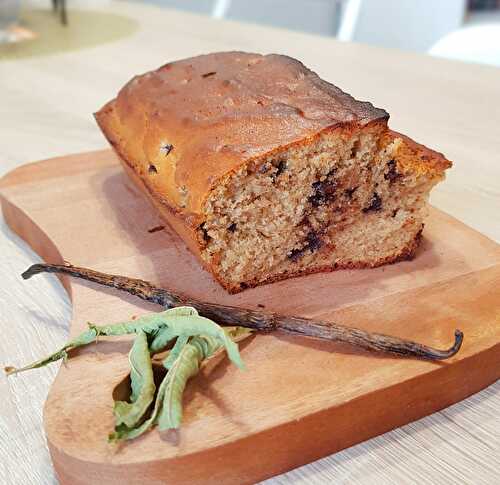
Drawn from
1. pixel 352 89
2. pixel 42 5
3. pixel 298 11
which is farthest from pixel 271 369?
pixel 298 11

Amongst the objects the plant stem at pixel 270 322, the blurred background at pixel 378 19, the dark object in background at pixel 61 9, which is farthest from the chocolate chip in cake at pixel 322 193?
the dark object in background at pixel 61 9

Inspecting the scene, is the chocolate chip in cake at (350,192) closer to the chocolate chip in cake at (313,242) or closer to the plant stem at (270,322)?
the chocolate chip in cake at (313,242)

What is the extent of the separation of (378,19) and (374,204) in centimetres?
267

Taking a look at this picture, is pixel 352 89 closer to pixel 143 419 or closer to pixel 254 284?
pixel 254 284

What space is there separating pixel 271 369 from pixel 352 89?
164 cm

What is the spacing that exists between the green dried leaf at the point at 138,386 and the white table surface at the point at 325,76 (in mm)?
151

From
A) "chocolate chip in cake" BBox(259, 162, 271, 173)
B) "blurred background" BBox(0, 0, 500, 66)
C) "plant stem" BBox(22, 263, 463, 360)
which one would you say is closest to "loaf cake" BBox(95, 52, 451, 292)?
"chocolate chip in cake" BBox(259, 162, 271, 173)

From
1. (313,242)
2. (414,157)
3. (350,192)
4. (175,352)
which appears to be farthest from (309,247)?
(175,352)

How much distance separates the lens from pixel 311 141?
1.11 m

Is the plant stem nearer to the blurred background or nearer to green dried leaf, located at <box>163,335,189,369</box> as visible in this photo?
green dried leaf, located at <box>163,335,189,369</box>

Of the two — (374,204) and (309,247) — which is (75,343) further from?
(374,204)

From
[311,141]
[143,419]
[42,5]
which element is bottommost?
[42,5]

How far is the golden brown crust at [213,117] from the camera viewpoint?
1.12m

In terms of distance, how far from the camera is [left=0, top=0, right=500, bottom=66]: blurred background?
2.80 m
